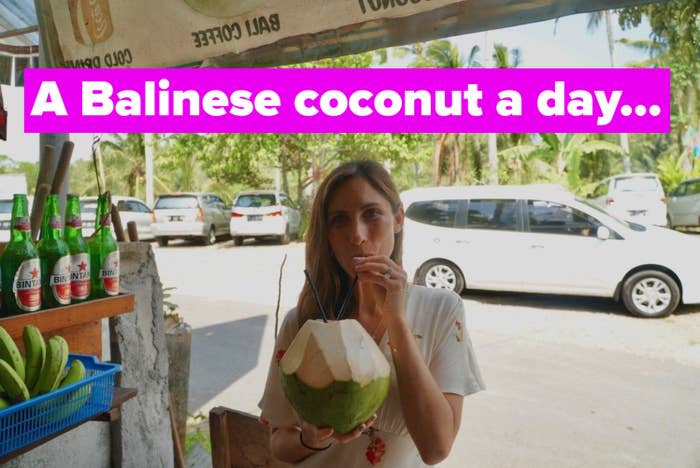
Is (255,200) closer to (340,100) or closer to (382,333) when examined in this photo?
(340,100)

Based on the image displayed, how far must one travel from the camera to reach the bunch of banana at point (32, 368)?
137 centimetres

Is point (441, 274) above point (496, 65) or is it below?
below

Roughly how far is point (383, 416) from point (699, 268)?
21.6 ft

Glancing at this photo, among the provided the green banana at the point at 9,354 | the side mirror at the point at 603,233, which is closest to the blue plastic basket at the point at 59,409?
the green banana at the point at 9,354

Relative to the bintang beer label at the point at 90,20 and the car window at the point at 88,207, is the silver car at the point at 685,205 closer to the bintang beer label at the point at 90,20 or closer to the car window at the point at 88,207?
the car window at the point at 88,207

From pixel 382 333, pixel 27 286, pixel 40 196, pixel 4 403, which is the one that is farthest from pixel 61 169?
pixel 382 333

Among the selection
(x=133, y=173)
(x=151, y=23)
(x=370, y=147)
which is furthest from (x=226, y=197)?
(x=151, y=23)

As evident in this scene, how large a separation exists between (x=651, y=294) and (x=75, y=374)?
6.82 m

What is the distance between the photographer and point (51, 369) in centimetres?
151

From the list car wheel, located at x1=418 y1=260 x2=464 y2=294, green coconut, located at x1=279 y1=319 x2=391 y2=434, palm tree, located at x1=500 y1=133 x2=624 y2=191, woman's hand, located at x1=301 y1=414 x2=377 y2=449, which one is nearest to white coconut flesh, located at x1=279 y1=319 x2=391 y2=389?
green coconut, located at x1=279 y1=319 x2=391 y2=434

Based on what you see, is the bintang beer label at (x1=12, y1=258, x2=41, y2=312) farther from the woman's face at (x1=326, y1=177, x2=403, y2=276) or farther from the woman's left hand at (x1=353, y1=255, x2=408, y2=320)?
the woman's left hand at (x1=353, y1=255, x2=408, y2=320)

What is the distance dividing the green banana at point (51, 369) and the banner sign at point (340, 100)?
1337 millimetres

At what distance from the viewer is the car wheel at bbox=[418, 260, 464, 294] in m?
7.64

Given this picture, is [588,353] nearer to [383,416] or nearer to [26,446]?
[383,416]
